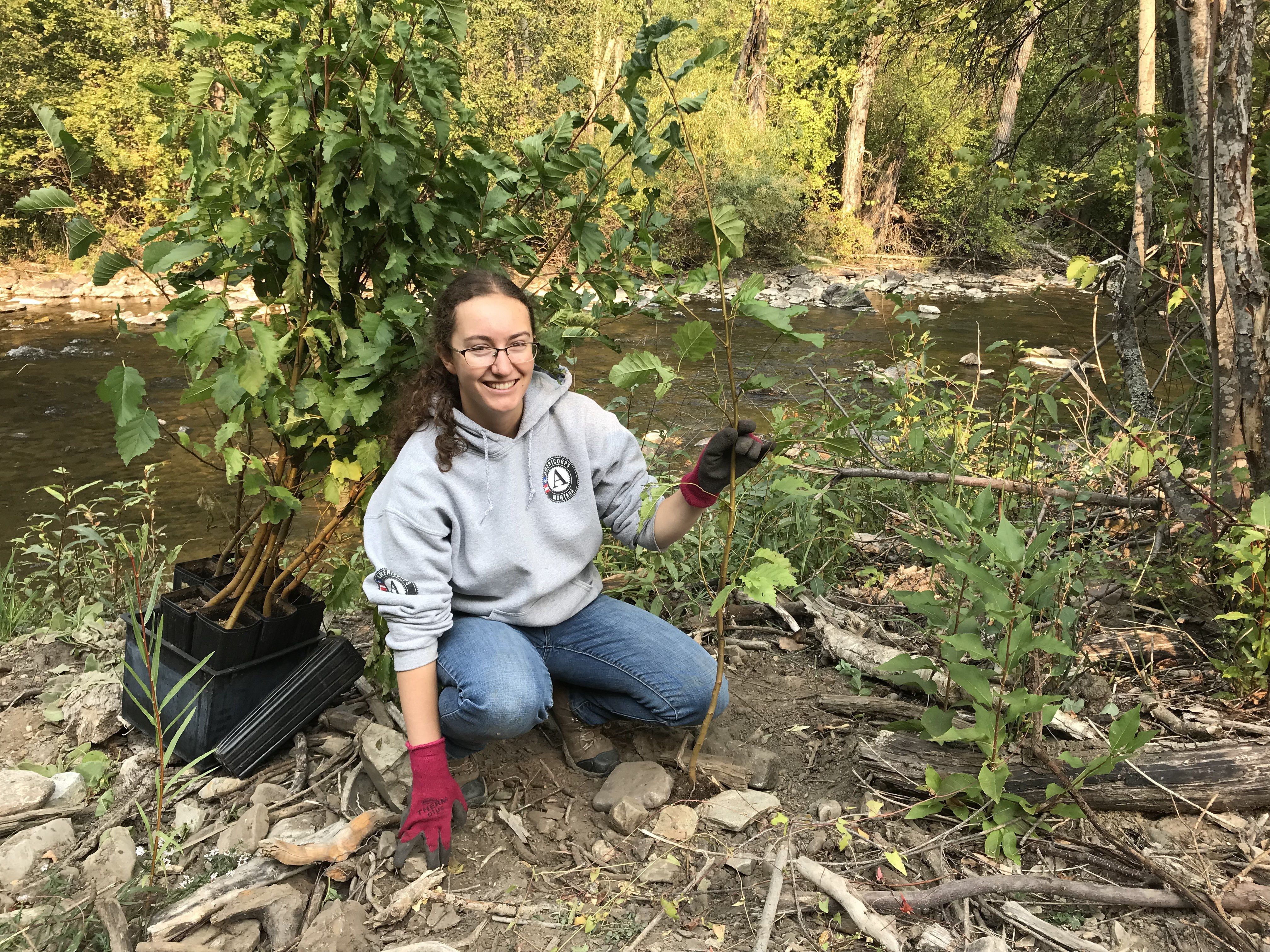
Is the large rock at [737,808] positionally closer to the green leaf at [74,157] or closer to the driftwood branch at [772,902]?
the driftwood branch at [772,902]

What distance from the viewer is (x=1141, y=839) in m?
1.80

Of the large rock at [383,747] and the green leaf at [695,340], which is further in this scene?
the large rock at [383,747]

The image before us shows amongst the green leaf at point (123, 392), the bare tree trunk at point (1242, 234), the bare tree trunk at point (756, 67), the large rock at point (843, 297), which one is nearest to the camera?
the green leaf at point (123, 392)

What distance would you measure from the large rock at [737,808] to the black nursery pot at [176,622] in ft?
4.76

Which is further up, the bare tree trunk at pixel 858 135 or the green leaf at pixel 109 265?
the bare tree trunk at pixel 858 135

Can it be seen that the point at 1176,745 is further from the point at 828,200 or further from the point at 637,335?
the point at 828,200

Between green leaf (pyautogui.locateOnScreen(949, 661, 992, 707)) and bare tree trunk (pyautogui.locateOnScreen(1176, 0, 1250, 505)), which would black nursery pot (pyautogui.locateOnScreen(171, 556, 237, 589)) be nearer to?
green leaf (pyautogui.locateOnScreen(949, 661, 992, 707))

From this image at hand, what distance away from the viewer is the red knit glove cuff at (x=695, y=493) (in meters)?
2.06

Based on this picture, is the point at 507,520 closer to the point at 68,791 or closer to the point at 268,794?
the point at 268,794

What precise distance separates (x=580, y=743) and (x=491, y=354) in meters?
1.12

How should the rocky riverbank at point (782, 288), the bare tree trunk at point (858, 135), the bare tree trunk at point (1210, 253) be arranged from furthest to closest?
the bare tree trunk at point (858, 135), the rocky riverbank at point (782, 288), the bare tree trunk at point (1210, 253)

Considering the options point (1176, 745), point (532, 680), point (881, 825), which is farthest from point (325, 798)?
point (1176, 745)

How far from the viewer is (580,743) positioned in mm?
2340

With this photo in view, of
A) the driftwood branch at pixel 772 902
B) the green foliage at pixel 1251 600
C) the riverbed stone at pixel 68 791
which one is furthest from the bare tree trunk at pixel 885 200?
the riverbed stone at pixel 68 791
